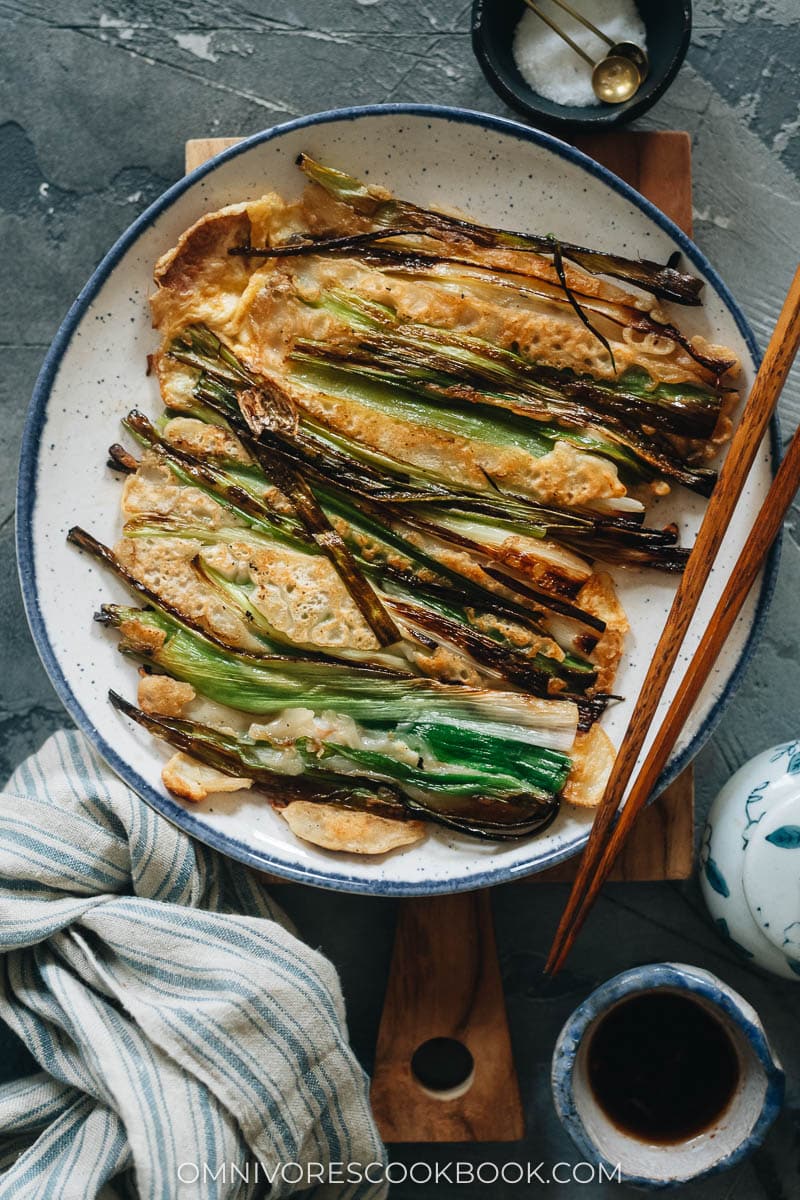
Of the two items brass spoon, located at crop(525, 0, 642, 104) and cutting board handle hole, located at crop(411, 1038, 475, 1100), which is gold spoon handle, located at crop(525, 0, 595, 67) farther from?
cutting board handle hole, located at crop(411, 1038, 475, 1100)

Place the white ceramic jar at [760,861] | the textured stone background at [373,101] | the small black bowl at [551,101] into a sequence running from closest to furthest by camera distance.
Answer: the white ceramic jar at [760,861], the small black bowl at [551,101], the textured stone background at [373,101]

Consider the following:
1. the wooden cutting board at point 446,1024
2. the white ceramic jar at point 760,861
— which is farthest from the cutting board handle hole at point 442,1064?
the white ceramic jar at point 760,861

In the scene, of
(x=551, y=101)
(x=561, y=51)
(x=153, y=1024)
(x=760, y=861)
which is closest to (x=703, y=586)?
(x=760, y=861)

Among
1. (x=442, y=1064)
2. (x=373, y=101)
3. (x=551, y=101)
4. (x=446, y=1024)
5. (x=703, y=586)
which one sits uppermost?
(x=551, y=101)

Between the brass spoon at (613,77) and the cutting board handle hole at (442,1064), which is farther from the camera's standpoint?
the cutting board handle hole at (442,1064)

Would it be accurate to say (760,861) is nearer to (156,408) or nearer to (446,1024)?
(446,1024)

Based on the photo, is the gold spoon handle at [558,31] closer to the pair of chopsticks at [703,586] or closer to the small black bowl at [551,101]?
the small black bowl at [551,101]

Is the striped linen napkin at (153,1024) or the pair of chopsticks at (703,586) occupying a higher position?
the pair of chopsticks at (703,586)
